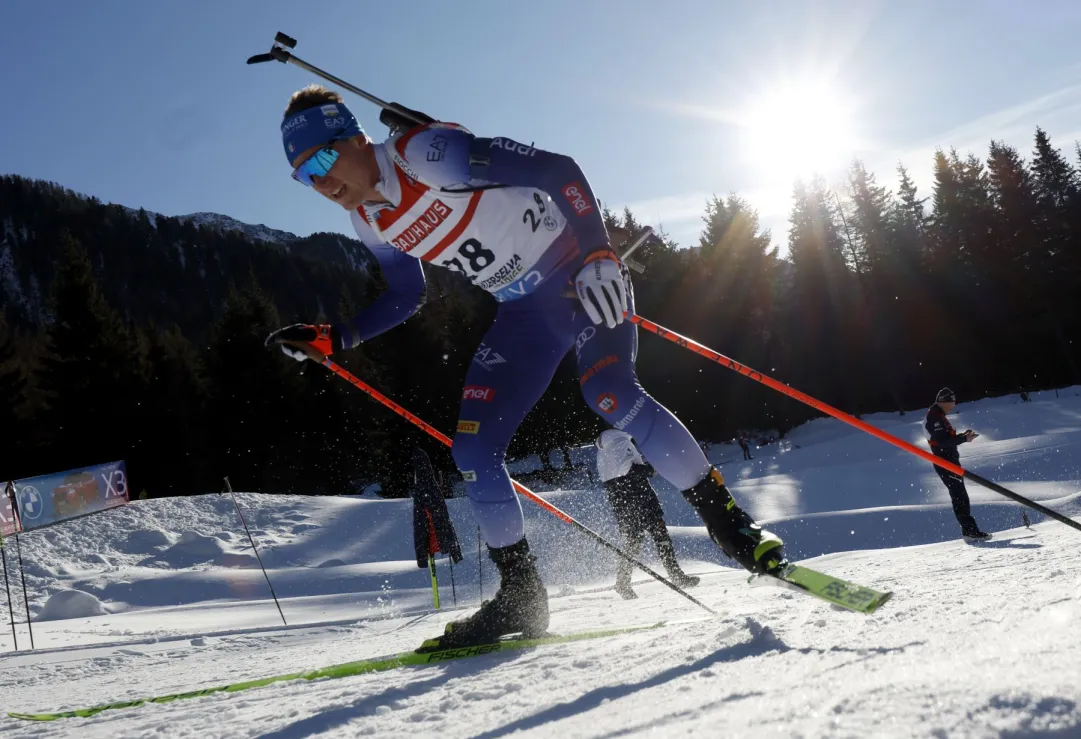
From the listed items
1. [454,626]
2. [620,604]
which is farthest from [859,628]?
[620,604]

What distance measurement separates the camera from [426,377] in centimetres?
2361

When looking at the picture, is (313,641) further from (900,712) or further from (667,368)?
(667,368)

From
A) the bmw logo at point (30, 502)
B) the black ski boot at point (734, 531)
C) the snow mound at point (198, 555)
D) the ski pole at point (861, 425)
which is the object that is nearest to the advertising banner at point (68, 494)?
the bmw logo at point (30, 502)

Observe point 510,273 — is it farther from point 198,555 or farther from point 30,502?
point 198,555

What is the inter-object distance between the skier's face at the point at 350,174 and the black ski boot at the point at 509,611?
146 centimetres

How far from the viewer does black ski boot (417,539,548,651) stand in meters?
2.57

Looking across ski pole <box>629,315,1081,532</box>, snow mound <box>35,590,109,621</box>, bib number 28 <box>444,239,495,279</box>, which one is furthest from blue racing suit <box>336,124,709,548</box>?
snow mound <box>35,590,109,621</box>

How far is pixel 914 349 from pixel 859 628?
3454 centimetres

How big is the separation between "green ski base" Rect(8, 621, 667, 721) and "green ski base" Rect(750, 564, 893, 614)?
0.47 metres

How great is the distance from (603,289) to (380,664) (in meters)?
1.46

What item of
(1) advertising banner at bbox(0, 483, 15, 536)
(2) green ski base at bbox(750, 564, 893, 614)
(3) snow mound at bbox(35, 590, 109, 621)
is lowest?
(3) snow mound at bbox(35, 590, 109, 621)

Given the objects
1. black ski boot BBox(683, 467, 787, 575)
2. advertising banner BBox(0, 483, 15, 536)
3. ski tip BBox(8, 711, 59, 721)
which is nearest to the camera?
ski tip BBox(8, 711, 59, 721)

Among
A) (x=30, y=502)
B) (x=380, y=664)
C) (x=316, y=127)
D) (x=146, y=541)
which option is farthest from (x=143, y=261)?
(x=380, y=664)

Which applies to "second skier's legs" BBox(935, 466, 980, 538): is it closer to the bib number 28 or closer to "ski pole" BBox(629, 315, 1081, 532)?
"ski pole" BBox(629, 315, 1081, 532)
